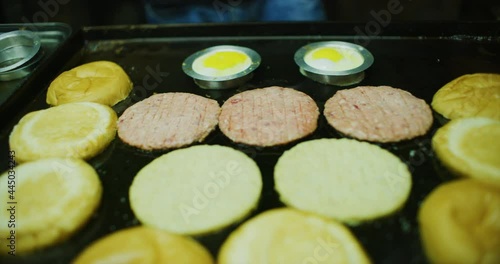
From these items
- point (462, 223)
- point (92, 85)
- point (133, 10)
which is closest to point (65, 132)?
point (92, 85)

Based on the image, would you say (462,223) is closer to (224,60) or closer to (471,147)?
(471,147)

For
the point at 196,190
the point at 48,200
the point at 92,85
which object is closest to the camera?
the point at 48,200

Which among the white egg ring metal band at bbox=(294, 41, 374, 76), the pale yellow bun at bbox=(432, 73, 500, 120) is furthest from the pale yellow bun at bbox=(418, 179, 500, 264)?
the white egg ring metal band at bbox=(294, 41, 374, 76)

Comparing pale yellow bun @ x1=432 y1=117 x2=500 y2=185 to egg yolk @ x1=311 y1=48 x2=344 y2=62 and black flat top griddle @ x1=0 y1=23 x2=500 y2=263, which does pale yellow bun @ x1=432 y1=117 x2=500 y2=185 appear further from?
egg yolk @ x1=311 y1=48 x2=344 y2=62

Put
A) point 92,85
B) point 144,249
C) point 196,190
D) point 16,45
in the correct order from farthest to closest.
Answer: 1. point 16,45
2. point 92,85
3. point 196,190
4. point 144,249

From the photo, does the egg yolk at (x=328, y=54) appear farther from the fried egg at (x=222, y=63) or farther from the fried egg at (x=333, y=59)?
the fried egg at (x=222, y=63)

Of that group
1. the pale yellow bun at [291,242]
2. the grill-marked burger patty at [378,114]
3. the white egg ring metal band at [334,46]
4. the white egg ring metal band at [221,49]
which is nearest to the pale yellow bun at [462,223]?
the pale yellow bun at [291,242]

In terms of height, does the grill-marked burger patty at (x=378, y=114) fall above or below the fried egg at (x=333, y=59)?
below
